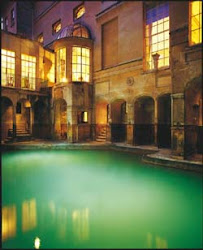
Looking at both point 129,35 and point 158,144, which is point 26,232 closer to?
point 158,144

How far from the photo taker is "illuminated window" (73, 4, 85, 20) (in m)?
19.2

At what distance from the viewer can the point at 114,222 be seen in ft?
13.3

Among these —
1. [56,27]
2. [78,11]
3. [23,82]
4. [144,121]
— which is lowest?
[144,121]

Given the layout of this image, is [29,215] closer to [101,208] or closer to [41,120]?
[101,208]

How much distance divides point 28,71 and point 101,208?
16.6 m

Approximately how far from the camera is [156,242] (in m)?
3.41

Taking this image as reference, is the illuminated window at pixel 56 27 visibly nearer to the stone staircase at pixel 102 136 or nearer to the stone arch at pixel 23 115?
the stone arch at pixel 23 115

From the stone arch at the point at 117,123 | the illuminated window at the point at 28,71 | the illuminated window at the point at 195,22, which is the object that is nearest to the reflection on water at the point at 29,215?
the illuminated window at the point at 195,22

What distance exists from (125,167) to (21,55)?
14.3m

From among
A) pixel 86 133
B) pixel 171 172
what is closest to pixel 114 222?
pixel 171 172

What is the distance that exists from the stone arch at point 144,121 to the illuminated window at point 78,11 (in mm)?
11189

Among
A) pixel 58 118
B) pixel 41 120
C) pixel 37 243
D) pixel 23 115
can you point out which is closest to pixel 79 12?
pixel 58 118

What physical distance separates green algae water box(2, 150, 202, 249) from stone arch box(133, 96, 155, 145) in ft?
20.0

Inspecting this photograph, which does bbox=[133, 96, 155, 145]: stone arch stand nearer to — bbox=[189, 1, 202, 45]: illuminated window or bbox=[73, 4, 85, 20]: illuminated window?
bbox=[189, 1, 202, 45]: illuminated window
